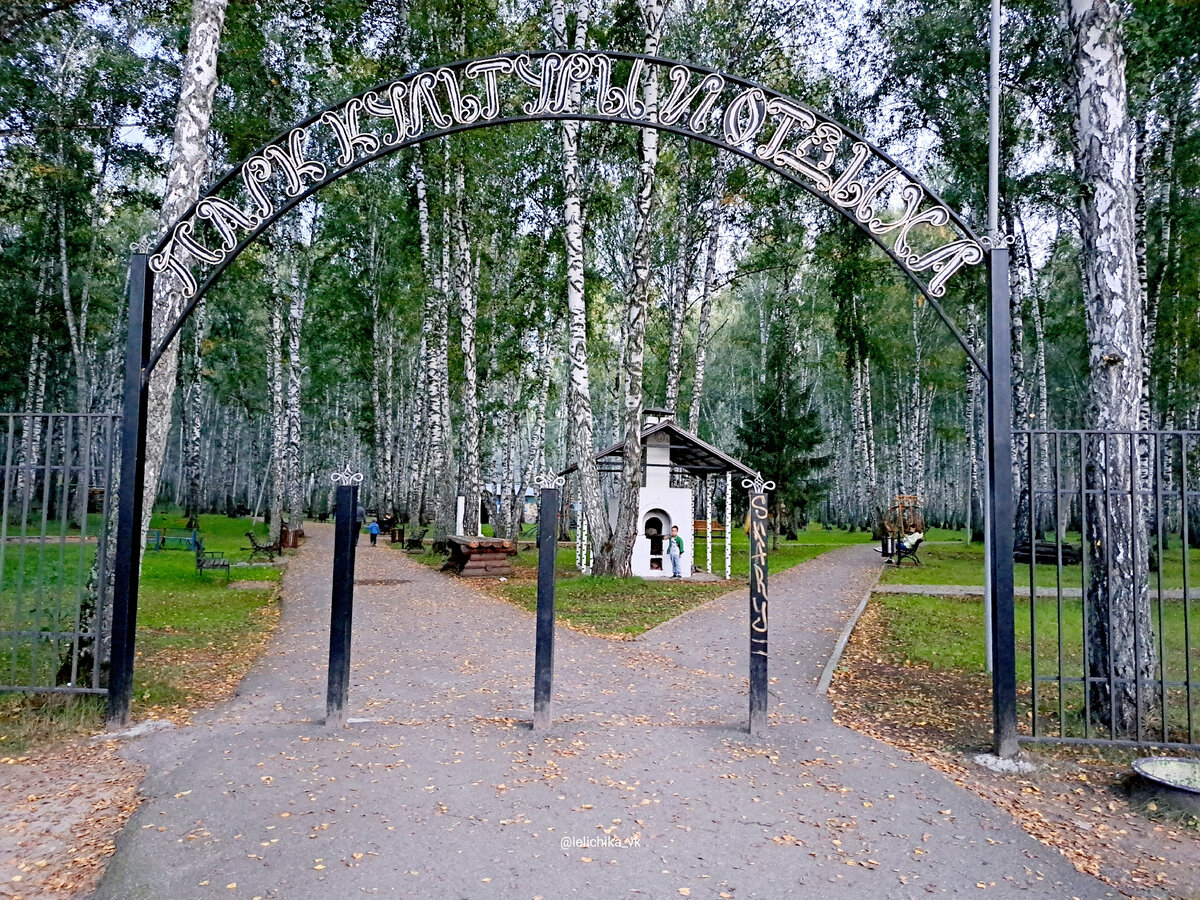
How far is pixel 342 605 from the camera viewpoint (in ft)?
19.0

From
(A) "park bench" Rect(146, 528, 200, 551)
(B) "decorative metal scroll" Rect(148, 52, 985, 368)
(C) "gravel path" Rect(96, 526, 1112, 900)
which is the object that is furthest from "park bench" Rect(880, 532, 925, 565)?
(A) "park bench" Rect(146, 528, 200, 551)

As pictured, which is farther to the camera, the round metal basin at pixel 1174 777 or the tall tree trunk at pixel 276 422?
the tall tree trunk at pixel 276 422

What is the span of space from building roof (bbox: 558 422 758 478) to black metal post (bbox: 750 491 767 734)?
1018 centimetres

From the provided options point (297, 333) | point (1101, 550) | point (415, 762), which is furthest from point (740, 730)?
point (297, 333)

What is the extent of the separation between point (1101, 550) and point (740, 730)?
3213 millimetres

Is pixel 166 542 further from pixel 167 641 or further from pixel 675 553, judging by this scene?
pixel 675 553

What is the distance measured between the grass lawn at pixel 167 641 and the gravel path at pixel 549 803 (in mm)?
634

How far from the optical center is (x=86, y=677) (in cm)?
640

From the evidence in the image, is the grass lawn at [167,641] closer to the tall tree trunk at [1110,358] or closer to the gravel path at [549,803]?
the gravel path at [549,803]

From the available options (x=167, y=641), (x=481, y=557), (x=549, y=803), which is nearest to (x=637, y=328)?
(x=481, y=557)

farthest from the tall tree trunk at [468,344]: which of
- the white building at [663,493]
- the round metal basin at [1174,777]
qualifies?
the round metal basin at [1174,777]

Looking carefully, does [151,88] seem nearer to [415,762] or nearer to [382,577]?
[382,577]

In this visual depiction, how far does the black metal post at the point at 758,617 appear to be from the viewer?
5.87 m

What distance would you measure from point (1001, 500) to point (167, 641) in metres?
9.54
